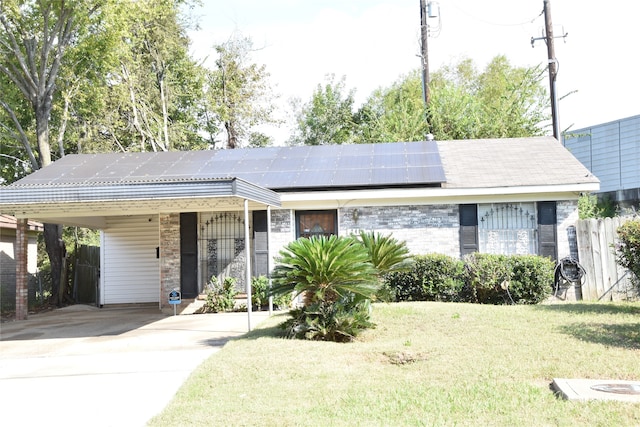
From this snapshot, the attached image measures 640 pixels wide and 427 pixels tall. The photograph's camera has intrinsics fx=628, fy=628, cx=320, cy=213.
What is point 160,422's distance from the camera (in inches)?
233

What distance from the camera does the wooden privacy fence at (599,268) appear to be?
45.5 ft

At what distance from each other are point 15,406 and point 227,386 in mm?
2326

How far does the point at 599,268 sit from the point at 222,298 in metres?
8.58

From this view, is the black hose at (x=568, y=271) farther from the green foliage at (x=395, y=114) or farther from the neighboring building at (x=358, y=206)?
the green foliage at (x=395, y=114)

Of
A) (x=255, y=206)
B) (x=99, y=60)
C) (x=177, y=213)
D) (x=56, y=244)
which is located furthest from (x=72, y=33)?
(x=255, y=206)

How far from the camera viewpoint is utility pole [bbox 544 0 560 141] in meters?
20.7

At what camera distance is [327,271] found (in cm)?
927

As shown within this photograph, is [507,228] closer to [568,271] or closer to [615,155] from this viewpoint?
[568,271]

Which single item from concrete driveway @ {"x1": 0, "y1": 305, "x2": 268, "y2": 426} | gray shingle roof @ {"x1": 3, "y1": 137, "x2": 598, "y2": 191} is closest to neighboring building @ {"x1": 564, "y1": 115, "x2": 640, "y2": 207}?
gray shingle roof @ {"x1": 3, "y1": 137, "x2": 598, "y2": 191}

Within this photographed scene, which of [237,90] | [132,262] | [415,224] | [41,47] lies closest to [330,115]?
[237,90]

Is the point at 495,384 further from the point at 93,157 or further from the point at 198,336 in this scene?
the point at 93,157

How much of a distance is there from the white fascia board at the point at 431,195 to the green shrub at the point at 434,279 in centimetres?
171

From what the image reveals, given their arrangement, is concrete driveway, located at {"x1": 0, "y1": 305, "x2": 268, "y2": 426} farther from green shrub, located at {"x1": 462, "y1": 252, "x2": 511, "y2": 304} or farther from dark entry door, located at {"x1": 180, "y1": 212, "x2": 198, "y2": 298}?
green shrub, located at {"x1": 462, "y1": 252, "x2": 511, "y2": 304}

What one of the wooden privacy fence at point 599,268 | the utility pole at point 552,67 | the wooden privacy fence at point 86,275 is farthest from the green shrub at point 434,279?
the wooden privacy fence at point 86,275
